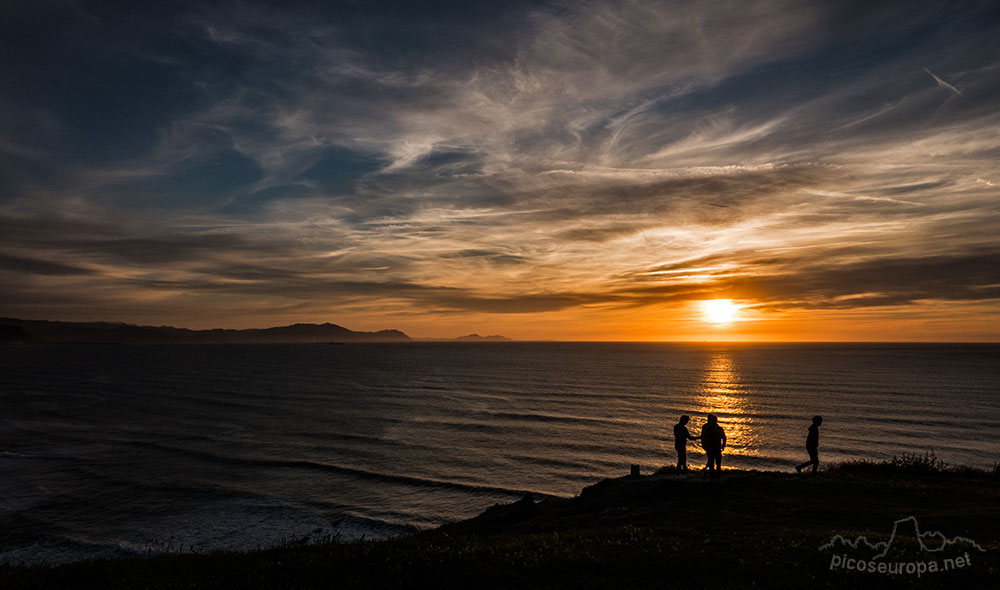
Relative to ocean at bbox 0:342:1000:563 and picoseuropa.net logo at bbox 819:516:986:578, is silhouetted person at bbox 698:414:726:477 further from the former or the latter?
ocean at bbox 0:342:1000:563

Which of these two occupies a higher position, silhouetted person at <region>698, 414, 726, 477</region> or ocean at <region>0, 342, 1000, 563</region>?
silhouetted person at <region>698, 414, 726, 477</region>

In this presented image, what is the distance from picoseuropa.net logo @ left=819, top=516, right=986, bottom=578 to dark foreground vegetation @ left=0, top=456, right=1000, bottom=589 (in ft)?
0.20

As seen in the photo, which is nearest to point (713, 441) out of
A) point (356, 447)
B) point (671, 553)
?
point (671, 553)

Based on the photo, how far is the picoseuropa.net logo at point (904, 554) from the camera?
466 inches

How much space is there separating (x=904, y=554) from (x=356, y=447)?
1709 inches

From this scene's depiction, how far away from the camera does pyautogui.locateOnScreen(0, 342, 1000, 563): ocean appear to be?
1185 inches

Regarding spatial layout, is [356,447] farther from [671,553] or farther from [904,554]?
[904,554]

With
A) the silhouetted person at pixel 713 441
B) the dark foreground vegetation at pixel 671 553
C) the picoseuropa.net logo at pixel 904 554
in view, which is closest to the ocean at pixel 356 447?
the dark foreground vegetation at pixel 671 553

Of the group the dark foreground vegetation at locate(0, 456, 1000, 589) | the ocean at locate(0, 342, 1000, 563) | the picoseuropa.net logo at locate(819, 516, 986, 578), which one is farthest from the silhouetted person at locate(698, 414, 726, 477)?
the ocean at locate(0, 342, 1000, 563)

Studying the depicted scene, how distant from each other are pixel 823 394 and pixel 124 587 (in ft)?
323

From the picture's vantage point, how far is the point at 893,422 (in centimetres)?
5884

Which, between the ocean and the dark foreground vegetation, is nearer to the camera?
the dark foreground vegetation

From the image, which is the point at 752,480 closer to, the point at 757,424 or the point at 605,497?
the point at 605,497

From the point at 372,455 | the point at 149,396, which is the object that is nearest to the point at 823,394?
the point at 372,455
